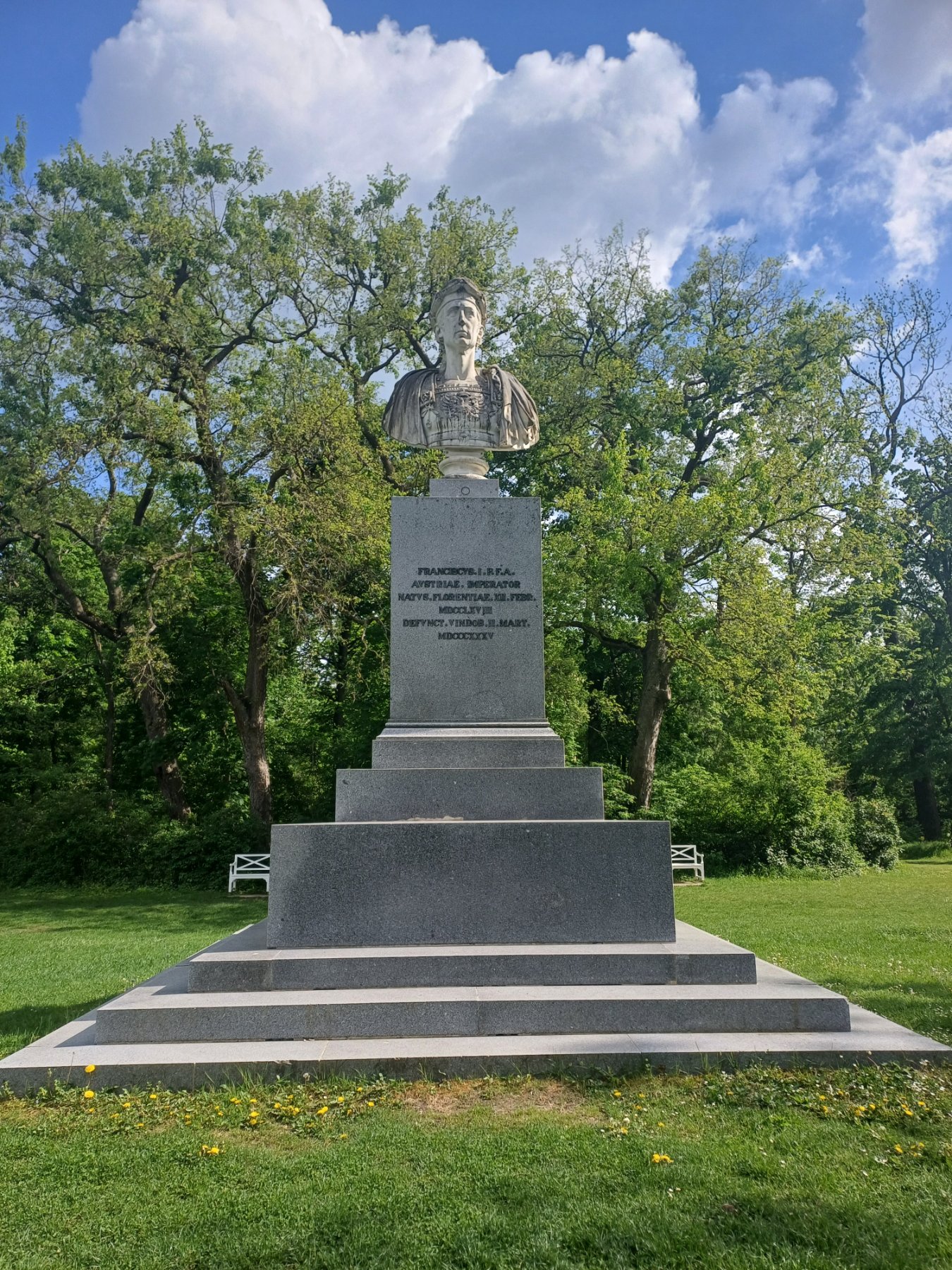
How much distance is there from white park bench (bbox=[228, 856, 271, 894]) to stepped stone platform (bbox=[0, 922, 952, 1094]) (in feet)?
42.2

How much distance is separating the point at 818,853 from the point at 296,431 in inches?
577

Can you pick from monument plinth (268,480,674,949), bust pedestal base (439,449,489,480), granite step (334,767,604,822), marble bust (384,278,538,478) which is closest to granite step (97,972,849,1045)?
monument plinth (268,480,674,949)

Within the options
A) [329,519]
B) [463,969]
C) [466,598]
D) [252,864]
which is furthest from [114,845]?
[463,969]

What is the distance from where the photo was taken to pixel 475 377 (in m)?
9.04

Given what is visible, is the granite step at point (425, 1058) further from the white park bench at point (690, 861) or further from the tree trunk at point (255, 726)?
the tree trunk at point (255, 726)

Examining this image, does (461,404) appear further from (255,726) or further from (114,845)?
(114,845)

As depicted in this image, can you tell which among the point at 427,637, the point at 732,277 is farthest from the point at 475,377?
the point at 732,277

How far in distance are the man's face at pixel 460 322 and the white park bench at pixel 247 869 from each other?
41.7 ft

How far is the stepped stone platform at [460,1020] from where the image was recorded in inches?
197

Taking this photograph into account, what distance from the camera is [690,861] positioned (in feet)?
65.8

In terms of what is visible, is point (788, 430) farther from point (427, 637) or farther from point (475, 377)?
point (427, 637)

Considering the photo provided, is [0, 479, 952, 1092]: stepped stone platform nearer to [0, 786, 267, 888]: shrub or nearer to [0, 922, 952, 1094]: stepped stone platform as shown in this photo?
[0, 922, 952, 1094]: stepped stone platform

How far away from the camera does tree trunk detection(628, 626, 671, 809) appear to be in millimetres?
22266

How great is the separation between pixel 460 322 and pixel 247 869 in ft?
45.6
